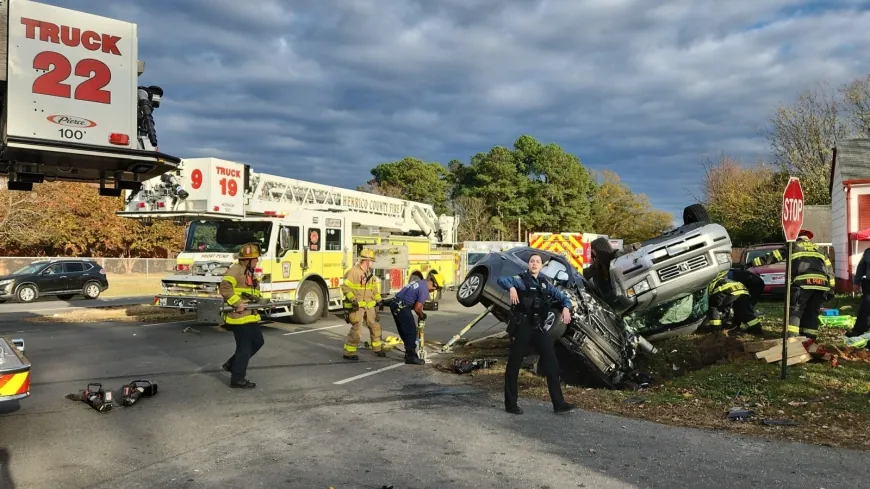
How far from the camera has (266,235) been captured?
12492 millimetres

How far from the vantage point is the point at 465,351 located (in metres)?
10.1

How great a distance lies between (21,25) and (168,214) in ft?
23.5

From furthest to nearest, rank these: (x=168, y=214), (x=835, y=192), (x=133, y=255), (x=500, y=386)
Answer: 1. (x=133, y=255)
2. (x=835, y=192)
3. (x=168, y=214)
4. (x=500, y=386)

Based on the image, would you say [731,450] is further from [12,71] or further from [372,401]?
[12,71]

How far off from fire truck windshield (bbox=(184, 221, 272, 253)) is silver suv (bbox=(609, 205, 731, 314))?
7324mm

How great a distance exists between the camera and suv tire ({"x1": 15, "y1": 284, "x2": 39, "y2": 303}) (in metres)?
19.8

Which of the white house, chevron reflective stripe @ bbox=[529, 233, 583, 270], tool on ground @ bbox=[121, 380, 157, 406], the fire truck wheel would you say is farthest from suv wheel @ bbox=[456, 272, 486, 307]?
the white house

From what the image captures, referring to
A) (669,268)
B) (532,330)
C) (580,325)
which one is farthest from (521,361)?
(669,268)

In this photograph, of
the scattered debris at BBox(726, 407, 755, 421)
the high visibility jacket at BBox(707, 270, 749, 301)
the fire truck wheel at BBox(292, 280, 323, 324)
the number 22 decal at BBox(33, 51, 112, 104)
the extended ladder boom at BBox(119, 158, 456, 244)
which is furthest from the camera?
the fire truck wheel at BBox(292, 280, 323, 324)

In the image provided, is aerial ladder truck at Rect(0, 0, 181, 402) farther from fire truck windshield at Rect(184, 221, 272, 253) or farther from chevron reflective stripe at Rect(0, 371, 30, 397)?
fire truck windshield at Rect(184, 221, 272, 253)

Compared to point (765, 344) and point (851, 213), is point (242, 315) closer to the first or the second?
point (765, 344)

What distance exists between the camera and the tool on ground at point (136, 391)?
6.40 meters

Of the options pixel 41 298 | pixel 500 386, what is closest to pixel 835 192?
pixel 500 386

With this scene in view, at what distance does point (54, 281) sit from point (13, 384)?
18299 mm
